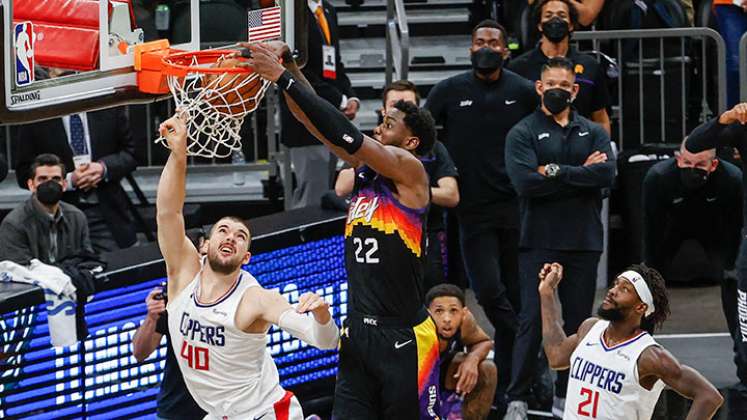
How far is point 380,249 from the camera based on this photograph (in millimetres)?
8633

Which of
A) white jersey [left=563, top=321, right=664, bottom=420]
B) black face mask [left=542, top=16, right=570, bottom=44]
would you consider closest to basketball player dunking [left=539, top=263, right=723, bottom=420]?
white jersey [left=563, top=321, right=664, bottom=420]

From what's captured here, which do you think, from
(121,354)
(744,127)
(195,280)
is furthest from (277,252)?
(744,127)

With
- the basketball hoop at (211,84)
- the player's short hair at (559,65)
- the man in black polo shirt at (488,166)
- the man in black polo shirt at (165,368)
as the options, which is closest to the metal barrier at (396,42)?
the man in black polo shirt at (488,166)

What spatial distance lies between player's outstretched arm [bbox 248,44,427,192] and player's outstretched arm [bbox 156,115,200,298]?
886mm

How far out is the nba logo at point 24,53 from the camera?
24.6 feet

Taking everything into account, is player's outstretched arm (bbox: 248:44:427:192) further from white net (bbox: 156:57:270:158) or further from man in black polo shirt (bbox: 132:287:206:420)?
man in black polo shirt (bbox: 132:287:206:420)

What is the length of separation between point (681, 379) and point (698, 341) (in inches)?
159

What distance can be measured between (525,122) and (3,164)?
3.42 meters

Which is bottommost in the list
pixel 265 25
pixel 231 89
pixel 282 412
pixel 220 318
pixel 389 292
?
pixel 282 412

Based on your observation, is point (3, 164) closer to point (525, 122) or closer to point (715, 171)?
point (525, 122)

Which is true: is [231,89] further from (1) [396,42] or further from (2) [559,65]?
(1) [396,42]

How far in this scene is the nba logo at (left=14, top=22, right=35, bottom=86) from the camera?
295 inches

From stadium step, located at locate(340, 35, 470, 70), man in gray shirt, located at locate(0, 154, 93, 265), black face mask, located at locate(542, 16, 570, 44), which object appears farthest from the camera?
stadium step, located at locate(340, 35, 470, 70)

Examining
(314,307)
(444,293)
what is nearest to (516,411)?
(444,293)
